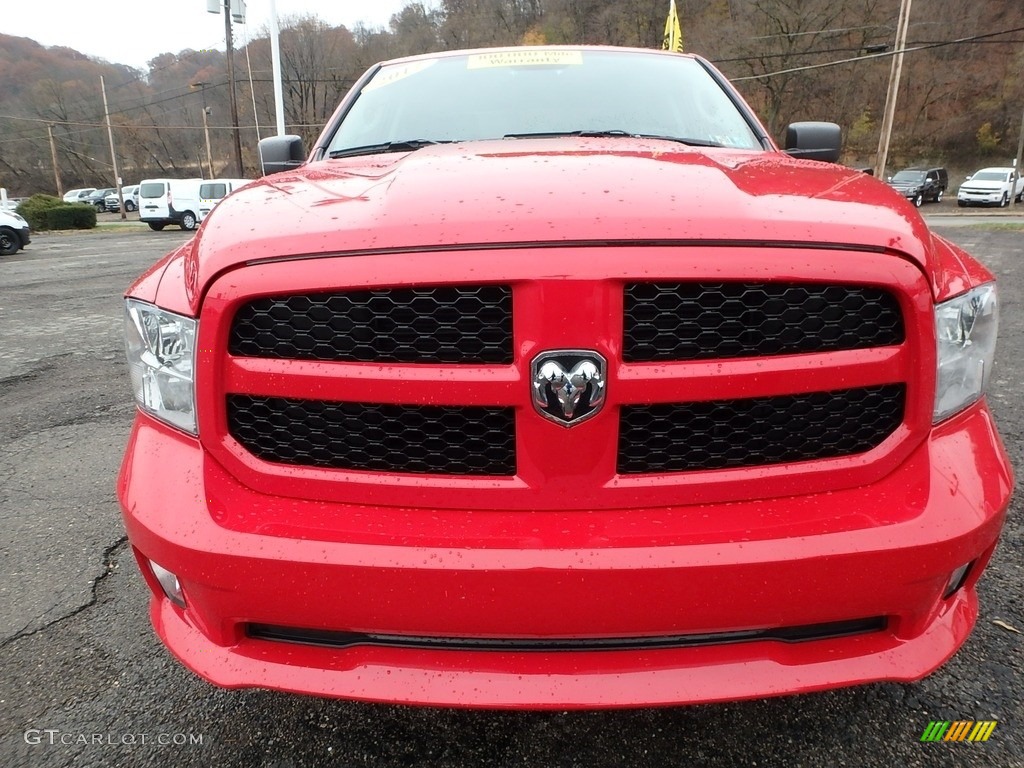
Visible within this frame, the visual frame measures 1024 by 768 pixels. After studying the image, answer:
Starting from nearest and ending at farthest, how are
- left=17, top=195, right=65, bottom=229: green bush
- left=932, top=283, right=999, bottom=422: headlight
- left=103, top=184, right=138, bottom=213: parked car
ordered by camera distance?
left=932, top=283, right=999, bottom=422: headlight → left=17, top=195, right=65, bottom=229: green bush → left=103, top=184, right=138, bottom=213: parked car

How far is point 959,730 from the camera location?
1.61m

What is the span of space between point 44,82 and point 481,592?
74.4m

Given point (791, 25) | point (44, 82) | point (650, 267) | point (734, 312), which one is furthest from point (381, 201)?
point (44, 82)

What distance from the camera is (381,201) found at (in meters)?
1.39

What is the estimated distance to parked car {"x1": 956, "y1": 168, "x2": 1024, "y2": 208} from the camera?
99.3 feet

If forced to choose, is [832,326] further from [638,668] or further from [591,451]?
[638,668]

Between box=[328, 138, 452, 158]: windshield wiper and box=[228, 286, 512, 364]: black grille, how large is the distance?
1170 mm

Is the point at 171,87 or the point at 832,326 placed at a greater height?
the point at 171,87

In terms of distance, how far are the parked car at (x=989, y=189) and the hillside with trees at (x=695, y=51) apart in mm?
8451

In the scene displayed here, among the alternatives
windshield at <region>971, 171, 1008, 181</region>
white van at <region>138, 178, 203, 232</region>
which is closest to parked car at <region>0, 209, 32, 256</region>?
white van at <region>138, 178, 203, 232</region>

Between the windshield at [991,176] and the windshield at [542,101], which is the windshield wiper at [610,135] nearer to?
the windshield at [542,101]

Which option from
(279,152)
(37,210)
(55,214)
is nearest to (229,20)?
(55,214)

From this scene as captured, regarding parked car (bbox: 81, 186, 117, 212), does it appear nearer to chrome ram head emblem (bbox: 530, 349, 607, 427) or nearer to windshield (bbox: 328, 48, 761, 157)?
windshield (bbox: 328, 48, 761, 157)

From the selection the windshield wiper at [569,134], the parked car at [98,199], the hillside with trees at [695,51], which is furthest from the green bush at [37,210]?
the windshield wiper at [569,134]
